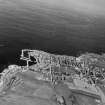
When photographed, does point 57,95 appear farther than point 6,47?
No

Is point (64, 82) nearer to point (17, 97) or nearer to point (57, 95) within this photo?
point (57, 95)

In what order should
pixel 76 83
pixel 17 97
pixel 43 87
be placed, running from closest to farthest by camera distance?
pixel 17 97 → pixel 43 87 → pixel 76 83

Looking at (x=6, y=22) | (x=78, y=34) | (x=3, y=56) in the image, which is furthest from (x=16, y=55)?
(x=78, y=34)

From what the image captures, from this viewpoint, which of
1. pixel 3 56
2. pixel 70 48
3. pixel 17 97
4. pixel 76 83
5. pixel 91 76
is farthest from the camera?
pixel 70 48

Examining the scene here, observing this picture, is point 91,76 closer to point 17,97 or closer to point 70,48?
point 17,97

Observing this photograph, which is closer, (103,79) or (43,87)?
(43,87)

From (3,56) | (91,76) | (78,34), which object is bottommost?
(91,76)

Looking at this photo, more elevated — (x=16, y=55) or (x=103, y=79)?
(x=16, y=55)

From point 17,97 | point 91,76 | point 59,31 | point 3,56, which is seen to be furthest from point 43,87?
point 59,31

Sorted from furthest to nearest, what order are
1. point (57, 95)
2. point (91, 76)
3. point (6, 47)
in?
point (6, 47)
point (91, 76)
point (57, 95)
